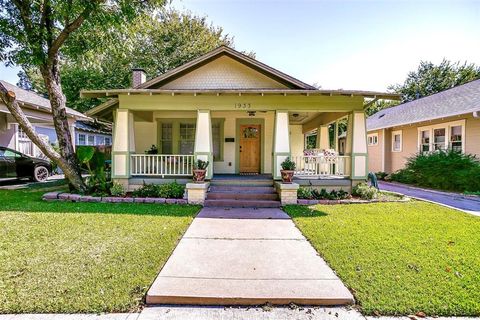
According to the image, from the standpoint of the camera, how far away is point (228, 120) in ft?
39.4

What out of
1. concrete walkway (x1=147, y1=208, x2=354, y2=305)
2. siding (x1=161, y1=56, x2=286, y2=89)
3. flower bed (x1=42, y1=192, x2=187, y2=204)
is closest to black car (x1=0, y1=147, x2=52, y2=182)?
flower bed (x1=42, y1=192, x2=187, y2=204)

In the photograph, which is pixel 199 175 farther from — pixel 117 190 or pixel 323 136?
pixel 323 136

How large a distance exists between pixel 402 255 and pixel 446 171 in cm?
943

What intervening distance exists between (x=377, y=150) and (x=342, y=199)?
11.4m

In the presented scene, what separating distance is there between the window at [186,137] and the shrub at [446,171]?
10.9 meters

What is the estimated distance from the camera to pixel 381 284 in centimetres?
335

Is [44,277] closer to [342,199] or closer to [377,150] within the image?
[342,199]

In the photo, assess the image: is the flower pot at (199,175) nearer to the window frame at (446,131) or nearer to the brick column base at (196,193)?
the brick column base at (196,193)

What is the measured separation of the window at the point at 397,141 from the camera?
15.9 meters

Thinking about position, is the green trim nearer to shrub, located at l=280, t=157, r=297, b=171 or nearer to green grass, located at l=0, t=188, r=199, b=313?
shrub, located at l=280, t=157, r=297, b=171

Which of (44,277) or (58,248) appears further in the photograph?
(58,248)

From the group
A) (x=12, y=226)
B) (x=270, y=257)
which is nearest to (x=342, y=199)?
(x=270, y=257)

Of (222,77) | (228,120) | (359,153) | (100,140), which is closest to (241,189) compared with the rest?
(228,120)

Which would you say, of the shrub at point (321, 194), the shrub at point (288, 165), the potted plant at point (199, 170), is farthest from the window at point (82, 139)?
the shrub at point (321, 194)
